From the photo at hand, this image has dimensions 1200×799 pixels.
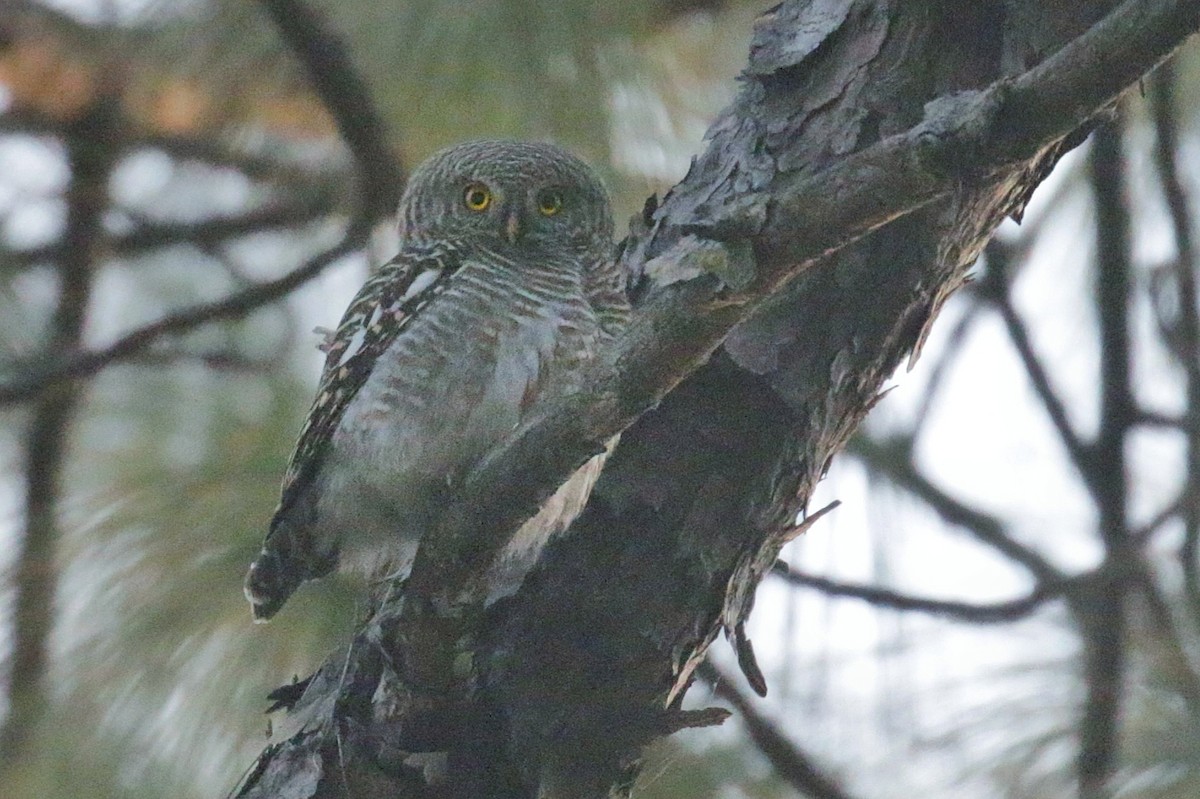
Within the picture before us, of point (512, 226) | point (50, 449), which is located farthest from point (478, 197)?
point (50, 449)

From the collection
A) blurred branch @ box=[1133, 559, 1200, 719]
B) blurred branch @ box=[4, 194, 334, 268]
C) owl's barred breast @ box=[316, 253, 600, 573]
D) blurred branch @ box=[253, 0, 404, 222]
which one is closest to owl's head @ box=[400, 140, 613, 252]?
blurred branch @ box=[253, 0, 404, 222]

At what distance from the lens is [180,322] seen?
3.62 metres

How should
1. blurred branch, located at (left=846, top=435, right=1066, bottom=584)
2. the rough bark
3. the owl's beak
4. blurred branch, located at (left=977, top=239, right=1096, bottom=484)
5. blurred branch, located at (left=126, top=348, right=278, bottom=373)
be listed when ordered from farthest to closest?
blurred branch, located at (left=126, top=348, right=278, bottom=373) → blurred branch, located at (left=846, top=435, right=1066, bottom=584) → blurred branch, located at (left=977, top=239, right=1096, bottom=484) → the owl's beak → the rough bark

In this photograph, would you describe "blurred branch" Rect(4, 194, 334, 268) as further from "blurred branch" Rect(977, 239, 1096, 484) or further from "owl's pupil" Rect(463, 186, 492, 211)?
"blurred branch" Rect(977, 239, 1096, 484)

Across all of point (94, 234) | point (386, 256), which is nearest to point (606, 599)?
point (386, 256)

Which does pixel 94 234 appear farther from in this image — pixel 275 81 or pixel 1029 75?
pixel 1029 75

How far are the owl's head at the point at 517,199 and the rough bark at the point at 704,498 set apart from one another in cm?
64

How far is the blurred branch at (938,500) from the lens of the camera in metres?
3.97

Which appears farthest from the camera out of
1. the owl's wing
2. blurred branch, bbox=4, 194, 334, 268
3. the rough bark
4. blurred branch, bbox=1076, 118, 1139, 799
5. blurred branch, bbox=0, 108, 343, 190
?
blurred branch, bbox=0, 108, 343, 190

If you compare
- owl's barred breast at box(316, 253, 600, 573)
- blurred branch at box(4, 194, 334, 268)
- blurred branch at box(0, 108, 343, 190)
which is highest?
blurred branch at box(0, 108, 343, 190)

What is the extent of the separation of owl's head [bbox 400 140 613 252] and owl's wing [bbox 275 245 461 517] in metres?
0.22

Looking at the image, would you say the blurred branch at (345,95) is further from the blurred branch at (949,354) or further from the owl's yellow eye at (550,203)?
the blurred branch at (949,354)

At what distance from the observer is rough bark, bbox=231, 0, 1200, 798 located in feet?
7.55

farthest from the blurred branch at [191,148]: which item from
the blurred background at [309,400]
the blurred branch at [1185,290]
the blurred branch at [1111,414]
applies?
the blurred branch at [1185,290]
